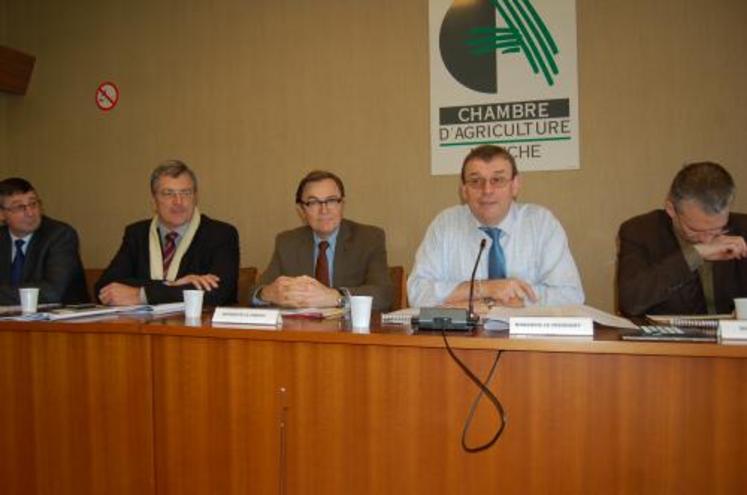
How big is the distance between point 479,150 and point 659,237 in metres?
0.74

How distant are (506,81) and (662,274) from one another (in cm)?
169

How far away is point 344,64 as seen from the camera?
3641mm

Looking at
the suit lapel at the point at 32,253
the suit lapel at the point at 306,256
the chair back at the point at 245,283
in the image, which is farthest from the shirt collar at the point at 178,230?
the suit lapel at the point at 32,253

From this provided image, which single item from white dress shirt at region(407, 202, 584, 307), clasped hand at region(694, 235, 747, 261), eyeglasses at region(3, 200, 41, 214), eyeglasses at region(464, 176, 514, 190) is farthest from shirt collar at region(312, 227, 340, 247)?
eyeglasses at region(3, 200, 41, 214)

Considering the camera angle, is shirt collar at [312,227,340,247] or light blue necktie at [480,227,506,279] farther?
shirt collar at [312,227,340,247]

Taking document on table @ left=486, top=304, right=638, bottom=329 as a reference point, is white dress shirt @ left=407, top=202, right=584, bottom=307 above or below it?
above

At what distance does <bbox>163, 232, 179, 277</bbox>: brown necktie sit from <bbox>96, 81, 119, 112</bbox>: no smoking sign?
73.2 inches

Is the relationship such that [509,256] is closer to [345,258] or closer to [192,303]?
[345,258]

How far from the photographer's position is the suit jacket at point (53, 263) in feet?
9.62

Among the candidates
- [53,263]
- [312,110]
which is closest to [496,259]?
[312,110]

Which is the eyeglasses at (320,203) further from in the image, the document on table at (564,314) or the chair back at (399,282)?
the document on table at (564,314)

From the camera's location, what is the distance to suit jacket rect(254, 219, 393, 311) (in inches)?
103

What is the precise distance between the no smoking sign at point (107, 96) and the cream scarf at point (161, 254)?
5.89 feet

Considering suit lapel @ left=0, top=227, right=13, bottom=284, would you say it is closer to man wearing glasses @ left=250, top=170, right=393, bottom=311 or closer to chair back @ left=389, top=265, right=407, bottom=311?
man wearing glasses @ left=250, top=170, right=393, bottom=311
